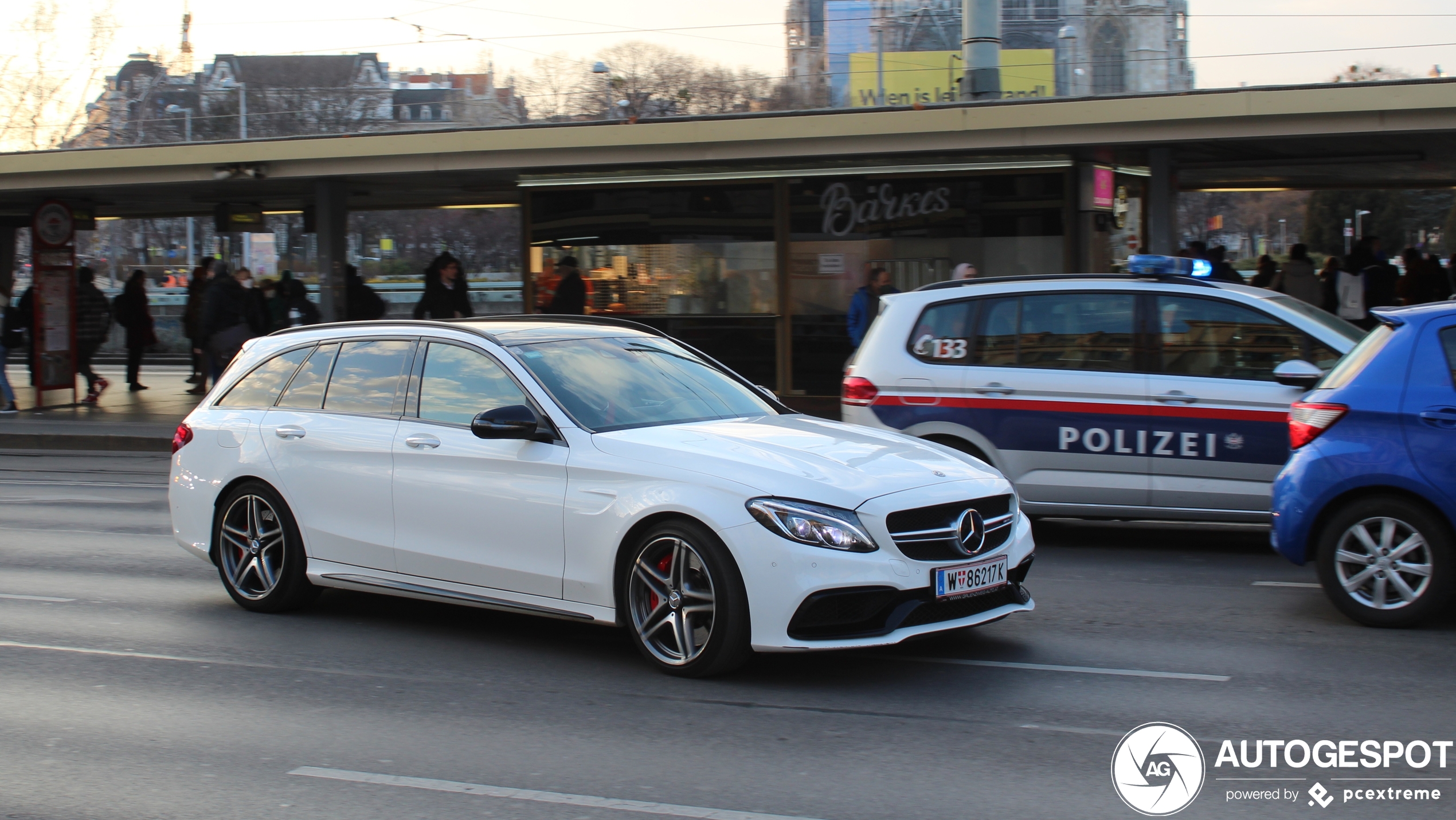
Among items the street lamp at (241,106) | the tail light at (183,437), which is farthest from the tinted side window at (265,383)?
the street lamp at (241,106)

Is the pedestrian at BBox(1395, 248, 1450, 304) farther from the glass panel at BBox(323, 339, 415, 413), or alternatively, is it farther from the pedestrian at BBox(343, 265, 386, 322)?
the glass panel at BBox(323, 339, 415, 413)

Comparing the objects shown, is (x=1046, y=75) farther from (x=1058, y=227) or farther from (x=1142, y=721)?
(x=1142, y=721)

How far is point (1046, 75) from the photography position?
9788cm

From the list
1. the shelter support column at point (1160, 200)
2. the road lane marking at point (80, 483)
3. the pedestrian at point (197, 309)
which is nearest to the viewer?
the road lane marking at point (80, 483)

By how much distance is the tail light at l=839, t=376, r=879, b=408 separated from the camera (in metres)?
9.82

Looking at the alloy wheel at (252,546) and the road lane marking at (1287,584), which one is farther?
the road lane marking at (1287,584)

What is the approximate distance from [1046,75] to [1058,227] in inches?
3378

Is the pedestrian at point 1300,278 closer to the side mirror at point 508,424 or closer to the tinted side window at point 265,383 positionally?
the tinted side window at point 265,383

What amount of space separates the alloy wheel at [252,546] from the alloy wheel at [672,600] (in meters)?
2.43

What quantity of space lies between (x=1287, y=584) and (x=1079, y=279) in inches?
101

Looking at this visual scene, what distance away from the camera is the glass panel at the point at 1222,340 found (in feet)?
28.9

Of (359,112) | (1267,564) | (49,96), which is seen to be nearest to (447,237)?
(359,112)

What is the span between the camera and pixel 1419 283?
1833 centimetres

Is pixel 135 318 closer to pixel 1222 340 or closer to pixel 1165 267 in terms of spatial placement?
pixel 1165 267
